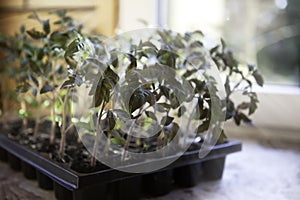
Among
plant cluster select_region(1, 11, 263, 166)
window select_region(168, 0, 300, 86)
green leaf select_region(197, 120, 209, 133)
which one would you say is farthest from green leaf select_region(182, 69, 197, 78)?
window select_region(168, 0, 300, 86)

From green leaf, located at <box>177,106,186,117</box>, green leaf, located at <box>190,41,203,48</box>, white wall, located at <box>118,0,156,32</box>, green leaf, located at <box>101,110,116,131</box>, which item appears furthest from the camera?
white wall, located at <box>118,0,156,32</box>

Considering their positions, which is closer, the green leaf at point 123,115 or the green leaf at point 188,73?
the green leaf at point 123,115

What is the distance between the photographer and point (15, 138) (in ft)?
2.89

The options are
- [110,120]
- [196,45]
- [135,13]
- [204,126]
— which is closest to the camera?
[110,120]

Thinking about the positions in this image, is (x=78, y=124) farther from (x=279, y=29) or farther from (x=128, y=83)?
(x=279, y=29)

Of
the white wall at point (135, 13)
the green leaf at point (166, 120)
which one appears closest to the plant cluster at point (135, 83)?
the green leaf at point (166, 120)

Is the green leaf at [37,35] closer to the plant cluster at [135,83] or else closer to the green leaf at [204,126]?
the plant cluster at [135,83]

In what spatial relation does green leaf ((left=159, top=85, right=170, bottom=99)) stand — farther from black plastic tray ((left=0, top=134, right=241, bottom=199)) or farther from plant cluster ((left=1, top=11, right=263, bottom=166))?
black plastic tray ((left=0, top=134, right=241, bottom=199))

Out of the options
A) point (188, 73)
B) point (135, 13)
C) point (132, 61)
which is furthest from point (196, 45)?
point (135, 13)

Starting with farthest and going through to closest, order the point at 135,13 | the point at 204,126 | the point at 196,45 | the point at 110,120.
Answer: the point at 135,13, the point at 196,45, the point at 204,126, the point at 110,120

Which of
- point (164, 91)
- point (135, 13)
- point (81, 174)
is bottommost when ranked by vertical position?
point (81, 174)

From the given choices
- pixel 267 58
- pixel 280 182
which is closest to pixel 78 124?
pixel 280 182

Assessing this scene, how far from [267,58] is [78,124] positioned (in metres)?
0.84

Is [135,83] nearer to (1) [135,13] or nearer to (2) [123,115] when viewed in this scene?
(2) [123,115]
